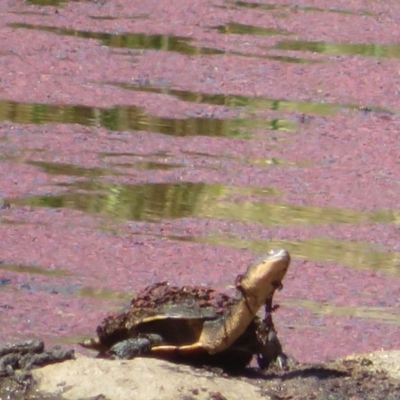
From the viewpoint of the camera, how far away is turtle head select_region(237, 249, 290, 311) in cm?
357

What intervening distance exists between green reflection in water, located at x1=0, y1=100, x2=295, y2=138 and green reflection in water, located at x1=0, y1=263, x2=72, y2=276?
2.02 metres

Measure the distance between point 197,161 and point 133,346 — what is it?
2747mm

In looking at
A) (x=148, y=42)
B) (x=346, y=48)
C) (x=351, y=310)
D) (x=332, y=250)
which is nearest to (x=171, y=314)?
(x=351, y=310)

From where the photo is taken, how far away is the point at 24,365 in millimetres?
3457

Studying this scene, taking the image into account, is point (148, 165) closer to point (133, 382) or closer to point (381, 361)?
point (381, 361)

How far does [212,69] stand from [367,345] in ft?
13.3

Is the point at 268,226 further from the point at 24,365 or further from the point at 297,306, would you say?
the point at 24,365

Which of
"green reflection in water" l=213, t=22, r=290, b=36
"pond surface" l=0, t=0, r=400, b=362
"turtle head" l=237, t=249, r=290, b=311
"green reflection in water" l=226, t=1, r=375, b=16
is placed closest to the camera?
"turtle head" l=237, t=249, r=290, b=311

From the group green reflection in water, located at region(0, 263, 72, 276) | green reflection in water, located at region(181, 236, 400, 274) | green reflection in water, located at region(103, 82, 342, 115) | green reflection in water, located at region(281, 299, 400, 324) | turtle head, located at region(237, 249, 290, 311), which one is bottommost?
green reflection in water, located at region(0, 263, 72, 276)

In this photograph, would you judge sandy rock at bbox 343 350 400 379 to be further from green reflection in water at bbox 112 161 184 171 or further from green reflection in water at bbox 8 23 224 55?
green reflection in water at bbox 8 23 224 55

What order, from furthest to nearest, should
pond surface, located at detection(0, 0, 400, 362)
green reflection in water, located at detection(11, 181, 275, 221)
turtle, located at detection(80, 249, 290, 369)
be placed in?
green reflection in water, located at detection(11, 181, 275, 221)
pond surface, located at detection(0, 0, 400, 362)
turtle, located at detection(80, 249, 290, 369)

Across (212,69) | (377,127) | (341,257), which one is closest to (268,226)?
(341,257)

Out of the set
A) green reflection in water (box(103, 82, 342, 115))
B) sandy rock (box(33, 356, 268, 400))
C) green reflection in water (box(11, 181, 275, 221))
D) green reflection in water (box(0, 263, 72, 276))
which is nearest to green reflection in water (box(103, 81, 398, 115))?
green reflection in water (box(103, 82, 342, 115))

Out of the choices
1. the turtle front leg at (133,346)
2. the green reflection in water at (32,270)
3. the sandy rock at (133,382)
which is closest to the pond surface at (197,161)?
the green reflection in water at (32,270)
